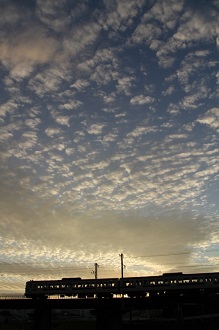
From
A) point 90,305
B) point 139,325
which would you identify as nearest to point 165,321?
point 139,325

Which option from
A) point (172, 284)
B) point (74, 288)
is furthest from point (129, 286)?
point (74, 288)

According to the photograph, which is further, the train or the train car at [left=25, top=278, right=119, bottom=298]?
the train car at [left=25, top=278, right=119, bottom=298]

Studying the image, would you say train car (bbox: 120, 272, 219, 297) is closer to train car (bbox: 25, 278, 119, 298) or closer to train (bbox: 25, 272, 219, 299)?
train (bbox: 25, 272, 219, 299)

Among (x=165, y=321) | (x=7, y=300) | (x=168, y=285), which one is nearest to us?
(x=168, y=285)

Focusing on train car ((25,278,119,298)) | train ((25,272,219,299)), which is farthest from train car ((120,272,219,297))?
train car ((25,278,119,298))

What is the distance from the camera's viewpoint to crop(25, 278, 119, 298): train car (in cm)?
4144

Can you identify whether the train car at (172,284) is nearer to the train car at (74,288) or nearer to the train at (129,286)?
the train at (129,286)

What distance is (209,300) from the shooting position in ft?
136

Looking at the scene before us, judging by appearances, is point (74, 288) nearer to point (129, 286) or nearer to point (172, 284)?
point (129, 286)

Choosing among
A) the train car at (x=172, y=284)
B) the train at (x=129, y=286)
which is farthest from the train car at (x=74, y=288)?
the train car at (x=172, y=284)

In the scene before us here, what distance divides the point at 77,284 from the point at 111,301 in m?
5.32

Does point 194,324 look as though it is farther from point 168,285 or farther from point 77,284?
point 77,284

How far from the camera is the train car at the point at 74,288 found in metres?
41.4

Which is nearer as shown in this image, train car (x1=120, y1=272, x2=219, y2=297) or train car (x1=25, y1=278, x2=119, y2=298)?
train car (x1=120, y1=272, x2=219, y2=297)
